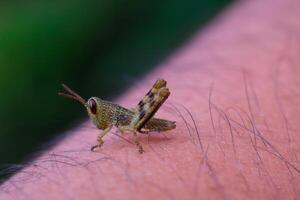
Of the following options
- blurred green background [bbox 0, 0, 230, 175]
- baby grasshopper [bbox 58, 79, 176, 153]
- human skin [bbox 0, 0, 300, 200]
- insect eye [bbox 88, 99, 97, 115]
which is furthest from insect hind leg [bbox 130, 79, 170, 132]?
blurred green background [bbox 0, 0, 230, 175]

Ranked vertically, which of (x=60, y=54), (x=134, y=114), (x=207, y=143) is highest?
(x=60, y=54)

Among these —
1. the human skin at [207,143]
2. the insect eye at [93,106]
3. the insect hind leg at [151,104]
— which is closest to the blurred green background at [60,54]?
the human skin at [207,143]

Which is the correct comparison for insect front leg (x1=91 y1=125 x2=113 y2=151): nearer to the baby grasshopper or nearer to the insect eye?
the baby grasshopper

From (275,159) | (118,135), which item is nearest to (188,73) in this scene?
(118,135)

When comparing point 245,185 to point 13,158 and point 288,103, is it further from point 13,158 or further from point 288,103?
point 13,158

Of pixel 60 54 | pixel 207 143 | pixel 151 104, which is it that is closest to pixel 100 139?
pixel 151 104

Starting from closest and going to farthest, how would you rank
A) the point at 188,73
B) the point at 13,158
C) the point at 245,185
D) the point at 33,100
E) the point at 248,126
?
the point at 245,185 → the point at 248,126 → the point at 188,73 → the point at 13,158 → the point at 33,100

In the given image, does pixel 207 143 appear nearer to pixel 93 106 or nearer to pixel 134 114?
pixel 134 114
